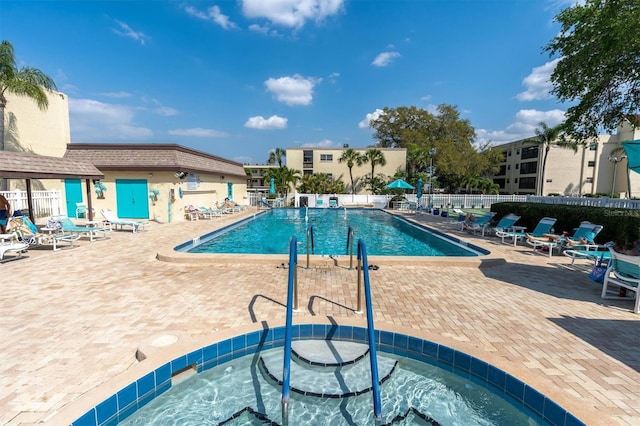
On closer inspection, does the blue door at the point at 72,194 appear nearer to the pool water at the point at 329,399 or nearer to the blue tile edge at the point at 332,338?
the blue tile edge at the point at 332,338

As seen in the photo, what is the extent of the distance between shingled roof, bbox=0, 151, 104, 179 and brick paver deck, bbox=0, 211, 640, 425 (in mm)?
2883

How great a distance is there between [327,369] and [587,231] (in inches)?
362

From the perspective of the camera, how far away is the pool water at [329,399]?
293 centimetres

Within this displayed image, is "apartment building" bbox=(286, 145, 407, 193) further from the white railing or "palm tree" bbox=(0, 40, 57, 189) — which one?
the white railing

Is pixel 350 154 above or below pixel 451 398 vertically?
above

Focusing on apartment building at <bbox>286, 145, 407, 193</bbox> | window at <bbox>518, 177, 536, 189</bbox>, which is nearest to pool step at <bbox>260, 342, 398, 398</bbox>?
apartment building at <bbox>286, 145, 407, 193</bbox>

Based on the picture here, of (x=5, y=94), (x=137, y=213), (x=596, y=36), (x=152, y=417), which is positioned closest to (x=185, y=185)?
(x=137, y=213)

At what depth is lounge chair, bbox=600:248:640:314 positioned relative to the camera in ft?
15.6

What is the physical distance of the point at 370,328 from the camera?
115 inches

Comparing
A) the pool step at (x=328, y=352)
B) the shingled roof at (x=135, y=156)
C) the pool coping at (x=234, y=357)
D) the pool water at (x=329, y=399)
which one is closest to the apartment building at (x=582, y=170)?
the shingled roof at (x=135, y=156)

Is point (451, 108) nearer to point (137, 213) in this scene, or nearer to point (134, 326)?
point (137, 213)

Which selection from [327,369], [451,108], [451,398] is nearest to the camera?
[451,398]

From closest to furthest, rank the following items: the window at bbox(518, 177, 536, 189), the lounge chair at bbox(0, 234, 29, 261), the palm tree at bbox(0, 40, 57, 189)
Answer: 1. the lounge chair at bbox(0, 234, 29, 261)
2. the palm tree at bbox(0, 40, 57, 189)
3. the window at bbox(518, 177, 536, 189)

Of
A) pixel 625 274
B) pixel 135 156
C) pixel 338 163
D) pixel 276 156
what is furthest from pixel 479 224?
pixel 276 156
